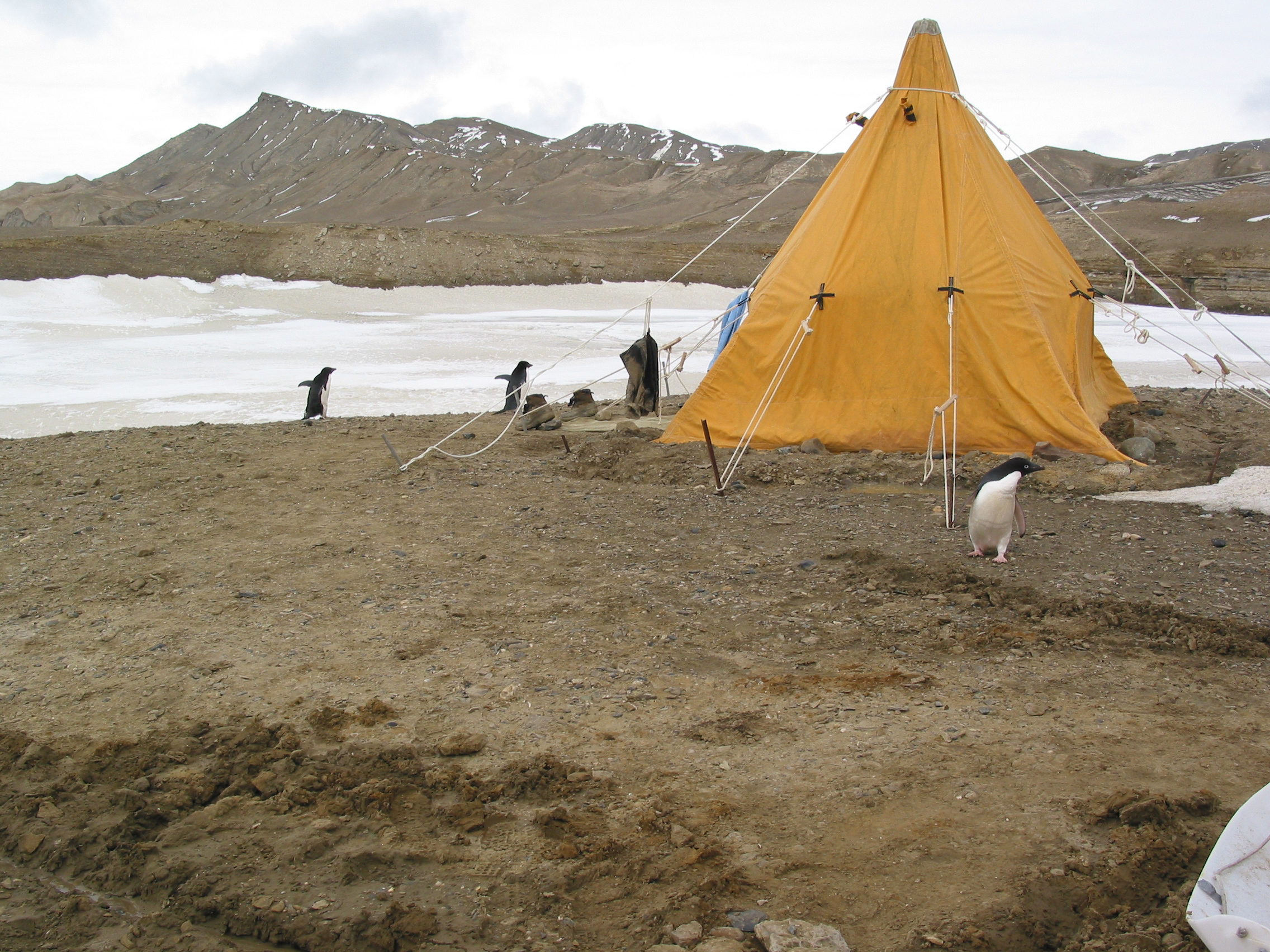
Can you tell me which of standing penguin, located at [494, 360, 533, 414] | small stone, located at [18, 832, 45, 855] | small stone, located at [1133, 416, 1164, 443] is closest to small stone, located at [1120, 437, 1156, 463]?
small stone, located at [1133, 416, 1164, 443]

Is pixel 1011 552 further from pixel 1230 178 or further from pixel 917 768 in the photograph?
pixel 1230 178

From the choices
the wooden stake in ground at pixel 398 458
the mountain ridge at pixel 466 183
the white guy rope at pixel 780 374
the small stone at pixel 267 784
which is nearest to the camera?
the small stone at pixel 267 784

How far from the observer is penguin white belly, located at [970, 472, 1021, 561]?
4703mm

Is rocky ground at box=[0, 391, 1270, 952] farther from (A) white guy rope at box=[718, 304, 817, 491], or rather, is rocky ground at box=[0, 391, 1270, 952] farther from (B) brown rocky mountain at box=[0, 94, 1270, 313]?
(B) brown rocky mountain at box=[0, 94, 1270, 313]

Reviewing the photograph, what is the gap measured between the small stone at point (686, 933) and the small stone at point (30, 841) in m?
1.78

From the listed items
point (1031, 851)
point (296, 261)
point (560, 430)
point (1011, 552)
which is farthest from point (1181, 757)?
point (296, 261)

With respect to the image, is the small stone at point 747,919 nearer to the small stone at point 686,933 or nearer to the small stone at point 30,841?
the small stone at point 686,933

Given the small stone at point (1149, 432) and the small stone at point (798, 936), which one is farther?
the small stone at point (1149, 432)

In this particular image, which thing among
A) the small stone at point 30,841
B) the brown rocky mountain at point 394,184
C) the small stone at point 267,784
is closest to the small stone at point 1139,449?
the small stone at point 267,784

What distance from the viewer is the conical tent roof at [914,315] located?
7.06 m

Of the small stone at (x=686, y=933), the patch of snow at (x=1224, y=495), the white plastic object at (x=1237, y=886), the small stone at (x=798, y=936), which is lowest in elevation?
the small stone at (x=686, y=933)

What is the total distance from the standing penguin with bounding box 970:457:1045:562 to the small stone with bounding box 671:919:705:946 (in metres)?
3.13

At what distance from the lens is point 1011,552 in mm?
4957

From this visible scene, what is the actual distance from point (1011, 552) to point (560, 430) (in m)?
4.79
